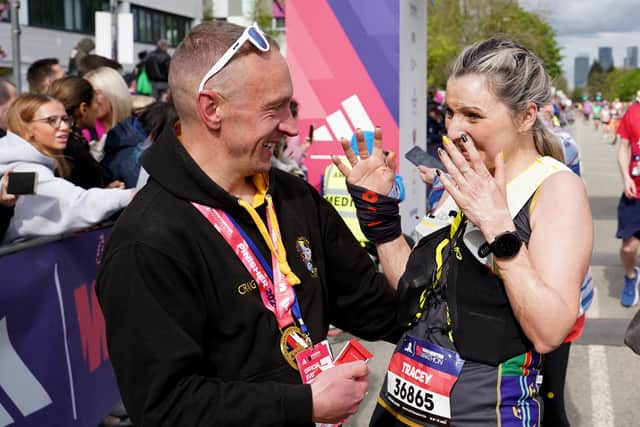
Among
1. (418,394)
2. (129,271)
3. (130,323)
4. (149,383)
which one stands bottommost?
(418,394)

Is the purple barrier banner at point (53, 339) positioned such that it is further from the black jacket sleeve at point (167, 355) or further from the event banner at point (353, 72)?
the event banner at point (353, 72)

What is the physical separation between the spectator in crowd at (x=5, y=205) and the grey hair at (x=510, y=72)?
2.27 metres

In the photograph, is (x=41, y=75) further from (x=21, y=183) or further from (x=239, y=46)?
(x=239, y=46)

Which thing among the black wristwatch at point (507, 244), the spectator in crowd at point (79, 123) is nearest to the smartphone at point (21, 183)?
the spectator in crowd at point (79, 123)

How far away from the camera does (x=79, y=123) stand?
5520mm

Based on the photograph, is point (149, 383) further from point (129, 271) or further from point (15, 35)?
point (15, 35)

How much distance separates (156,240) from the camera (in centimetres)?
173

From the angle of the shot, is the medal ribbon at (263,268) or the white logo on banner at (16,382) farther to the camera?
the white logo on banner at (16,382)

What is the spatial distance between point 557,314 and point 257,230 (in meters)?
0.84

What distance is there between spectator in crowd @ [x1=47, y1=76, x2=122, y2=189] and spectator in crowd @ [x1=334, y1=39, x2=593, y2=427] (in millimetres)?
2799

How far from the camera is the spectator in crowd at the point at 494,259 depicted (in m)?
1.96

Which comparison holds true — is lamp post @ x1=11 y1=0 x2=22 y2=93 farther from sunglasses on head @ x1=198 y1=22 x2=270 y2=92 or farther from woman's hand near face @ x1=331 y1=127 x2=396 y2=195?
sunglasses on head @ x1=198 y1=22 x2=270 y2=92

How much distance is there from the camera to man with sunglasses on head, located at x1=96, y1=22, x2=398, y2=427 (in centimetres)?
167

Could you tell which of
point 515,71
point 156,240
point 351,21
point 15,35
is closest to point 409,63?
point 351,21
